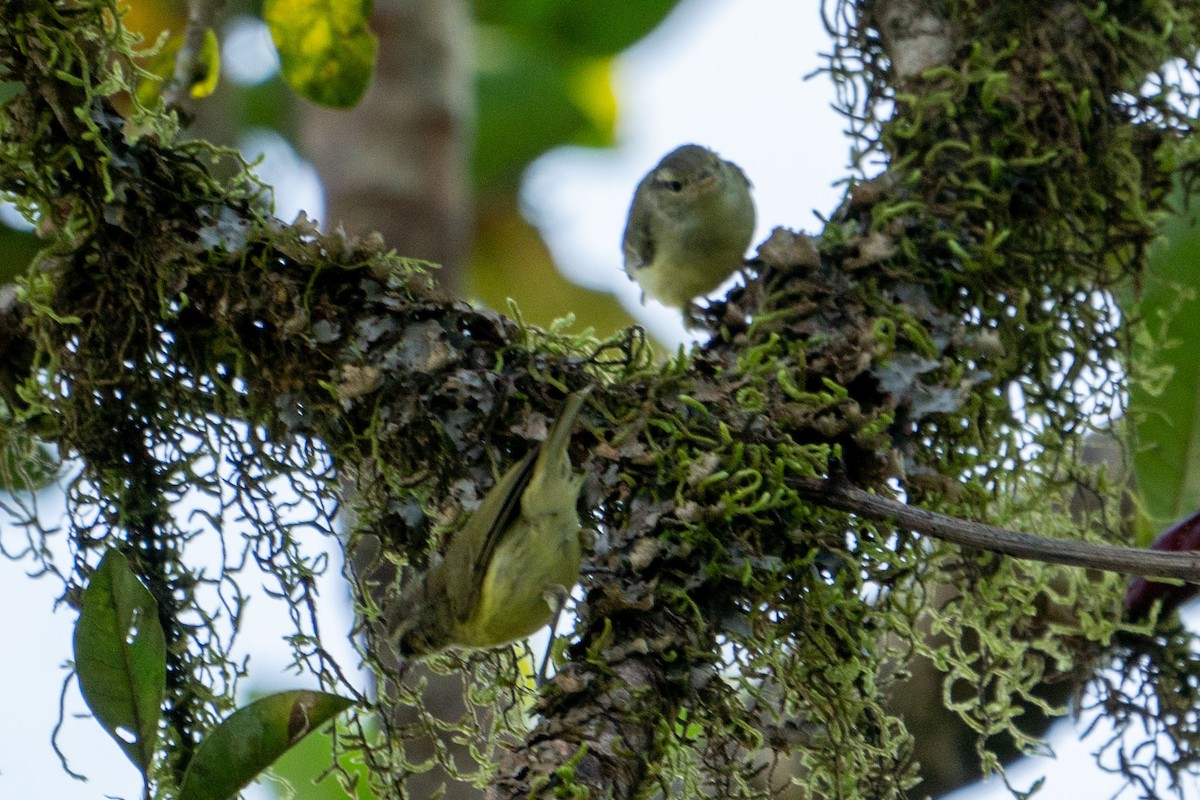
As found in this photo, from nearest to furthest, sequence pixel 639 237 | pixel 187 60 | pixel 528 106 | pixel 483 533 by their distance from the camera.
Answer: pixel 483 533 → pixel 187 60 → pixel 639 237 → pixel 528 106

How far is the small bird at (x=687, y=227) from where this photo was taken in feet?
11.1

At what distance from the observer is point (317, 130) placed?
3748mm

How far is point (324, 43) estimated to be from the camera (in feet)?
8.57

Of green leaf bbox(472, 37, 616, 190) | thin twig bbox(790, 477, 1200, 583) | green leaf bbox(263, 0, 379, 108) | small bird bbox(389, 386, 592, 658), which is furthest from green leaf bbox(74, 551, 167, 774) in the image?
green leaf bbox(472, 37, 616, 190)

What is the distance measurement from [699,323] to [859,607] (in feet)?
2.68

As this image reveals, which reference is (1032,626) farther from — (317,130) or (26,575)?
(317,130)

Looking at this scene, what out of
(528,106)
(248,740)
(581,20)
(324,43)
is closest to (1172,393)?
(324,43)

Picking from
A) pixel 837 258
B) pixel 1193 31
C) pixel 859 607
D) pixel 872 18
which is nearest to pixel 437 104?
pixel 872 18

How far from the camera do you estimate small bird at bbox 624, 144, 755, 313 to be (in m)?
3.37

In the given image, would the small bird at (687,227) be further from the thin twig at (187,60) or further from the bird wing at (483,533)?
the bird wing at (483,533)

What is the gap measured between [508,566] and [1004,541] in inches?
29.5

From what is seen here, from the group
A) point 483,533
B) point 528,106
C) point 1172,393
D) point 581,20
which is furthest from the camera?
point 528,106

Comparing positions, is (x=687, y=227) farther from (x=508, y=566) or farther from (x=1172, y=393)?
(x=508, y=566)

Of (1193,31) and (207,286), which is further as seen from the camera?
(1193,31)
